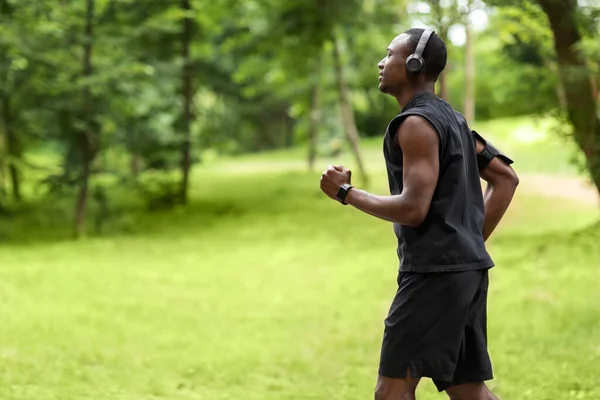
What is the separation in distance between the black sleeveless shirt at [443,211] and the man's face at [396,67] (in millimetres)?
113

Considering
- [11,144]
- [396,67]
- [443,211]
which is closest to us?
[443,211]

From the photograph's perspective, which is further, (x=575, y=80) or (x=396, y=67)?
(x=575, y=80)

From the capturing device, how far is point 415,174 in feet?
9.75

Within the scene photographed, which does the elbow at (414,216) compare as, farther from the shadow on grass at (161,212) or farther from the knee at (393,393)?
the shadow on grass at (161,212)

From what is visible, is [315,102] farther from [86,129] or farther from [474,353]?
[474,353]

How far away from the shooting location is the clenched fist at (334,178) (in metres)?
3.14

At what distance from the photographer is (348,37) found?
64.7ft

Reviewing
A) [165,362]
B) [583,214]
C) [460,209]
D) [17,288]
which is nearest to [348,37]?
[583,214]

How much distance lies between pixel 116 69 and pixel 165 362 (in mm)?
8442

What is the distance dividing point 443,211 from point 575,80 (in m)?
4.97

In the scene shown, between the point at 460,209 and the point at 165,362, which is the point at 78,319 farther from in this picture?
the point at 460,209

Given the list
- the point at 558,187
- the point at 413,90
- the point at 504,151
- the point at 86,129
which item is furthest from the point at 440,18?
the point at 504,151

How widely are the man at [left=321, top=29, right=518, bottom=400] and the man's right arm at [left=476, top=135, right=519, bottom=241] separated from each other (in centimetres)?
26

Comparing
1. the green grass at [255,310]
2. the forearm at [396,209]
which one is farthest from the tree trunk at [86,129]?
the forearm at [396,209]
